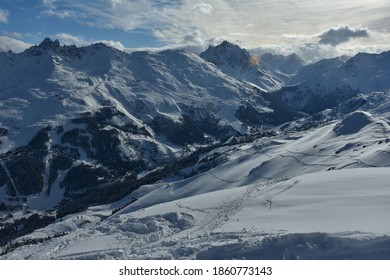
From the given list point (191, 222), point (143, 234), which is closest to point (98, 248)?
point (143, 234)

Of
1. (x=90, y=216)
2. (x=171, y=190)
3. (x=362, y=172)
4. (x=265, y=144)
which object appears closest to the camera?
(x=362, y=172)

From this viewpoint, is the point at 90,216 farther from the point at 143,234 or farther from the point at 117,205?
the point at 143,234

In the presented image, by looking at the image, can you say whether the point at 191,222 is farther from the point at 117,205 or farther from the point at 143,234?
the point at 117,205

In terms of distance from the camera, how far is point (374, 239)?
105 ft

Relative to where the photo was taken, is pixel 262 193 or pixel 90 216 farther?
pixel 90 216

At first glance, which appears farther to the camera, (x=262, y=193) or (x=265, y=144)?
(x=265, y=144)

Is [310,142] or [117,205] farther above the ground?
[310,142]

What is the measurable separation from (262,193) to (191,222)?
48.8 feet

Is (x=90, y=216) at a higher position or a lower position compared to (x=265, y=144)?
lower

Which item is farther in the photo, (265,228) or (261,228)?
(261,228)
